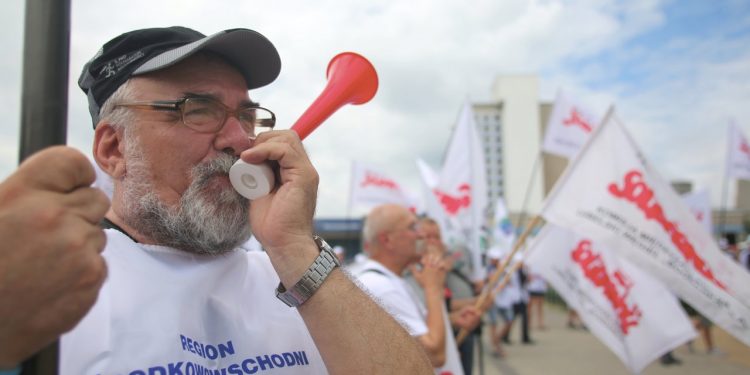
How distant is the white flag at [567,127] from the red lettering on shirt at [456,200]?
1.52m

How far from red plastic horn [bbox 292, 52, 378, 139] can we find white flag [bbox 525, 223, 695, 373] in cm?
340

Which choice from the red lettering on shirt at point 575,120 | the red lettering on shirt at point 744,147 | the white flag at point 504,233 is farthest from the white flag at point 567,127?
the red lettering on shirt at point 744,147

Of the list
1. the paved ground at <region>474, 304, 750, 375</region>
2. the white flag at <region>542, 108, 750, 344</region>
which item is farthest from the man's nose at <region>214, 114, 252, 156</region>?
the paved ground at <region>474, 304, 750, 375</region>

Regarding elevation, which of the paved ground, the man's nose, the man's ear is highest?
the man's nose

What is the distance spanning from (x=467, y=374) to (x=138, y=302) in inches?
148

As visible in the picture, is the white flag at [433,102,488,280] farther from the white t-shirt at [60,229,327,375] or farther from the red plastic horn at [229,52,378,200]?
the white t-shirt at [60,229,327,375]

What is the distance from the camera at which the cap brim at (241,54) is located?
126 cm

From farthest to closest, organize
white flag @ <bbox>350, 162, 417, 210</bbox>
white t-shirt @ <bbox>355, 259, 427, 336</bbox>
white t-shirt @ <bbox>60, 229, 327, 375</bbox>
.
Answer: white flag @ <bbox>350, 162, 417, 210</bbox> → white t-shirt @ <bbox>355, 259, 427, 336</bbox> → white t-shirt @ <bbox>60, 229, 327, 375</bbox>

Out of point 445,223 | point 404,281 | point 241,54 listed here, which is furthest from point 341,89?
point 445,223

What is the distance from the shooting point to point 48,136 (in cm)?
61

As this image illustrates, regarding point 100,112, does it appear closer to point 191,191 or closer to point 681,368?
point 191,191

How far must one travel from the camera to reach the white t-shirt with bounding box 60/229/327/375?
100 cm

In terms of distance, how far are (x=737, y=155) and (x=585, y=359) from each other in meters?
6.11

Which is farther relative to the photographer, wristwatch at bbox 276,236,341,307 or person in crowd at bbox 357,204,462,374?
person in crowd at bbox 357,204,462,374
